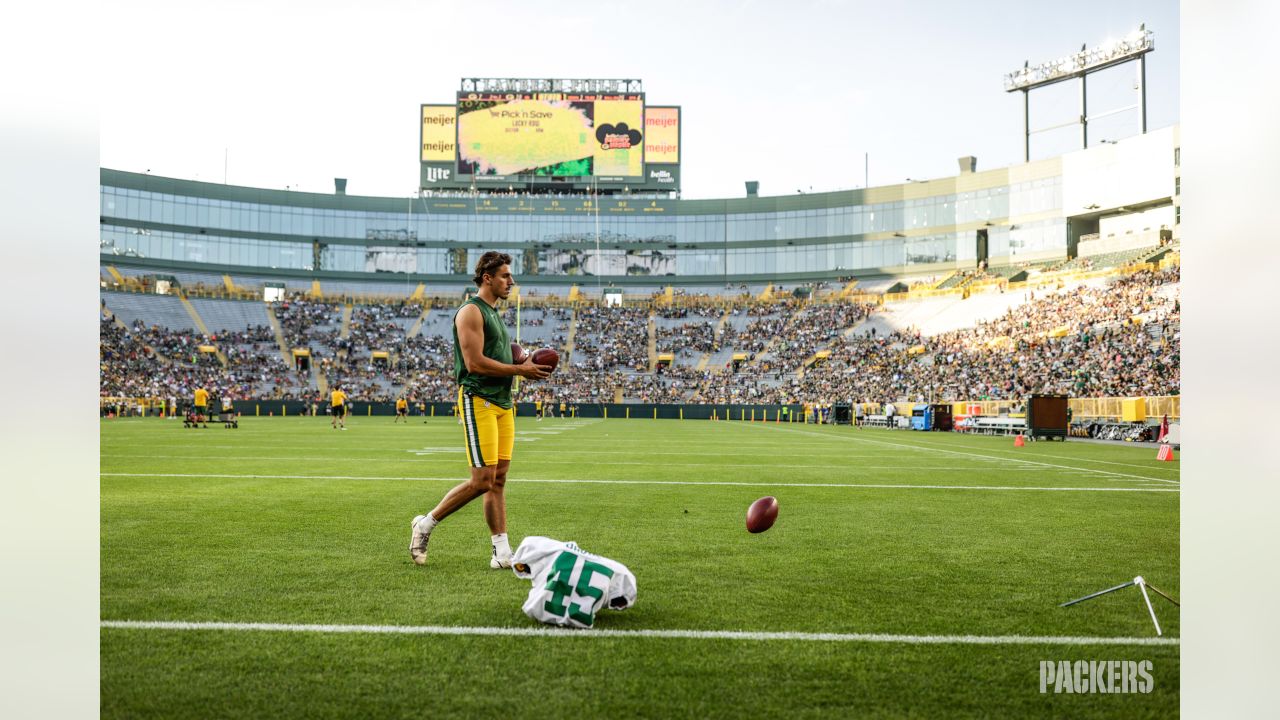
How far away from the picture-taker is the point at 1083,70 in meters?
61.5

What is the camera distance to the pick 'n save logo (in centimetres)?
6831

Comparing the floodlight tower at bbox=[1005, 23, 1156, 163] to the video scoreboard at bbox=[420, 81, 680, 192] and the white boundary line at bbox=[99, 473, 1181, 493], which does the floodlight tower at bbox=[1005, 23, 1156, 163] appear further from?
the white boundary line at bbox=[99, 473, 1181, 493]

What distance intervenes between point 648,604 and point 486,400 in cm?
202

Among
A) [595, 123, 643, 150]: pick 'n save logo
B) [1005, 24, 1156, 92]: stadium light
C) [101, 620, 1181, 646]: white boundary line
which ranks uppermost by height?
[1005, 24, 1156, 92]: stadium light

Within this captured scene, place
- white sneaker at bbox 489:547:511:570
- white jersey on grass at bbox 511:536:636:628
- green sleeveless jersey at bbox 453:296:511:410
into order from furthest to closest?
green sleeveless jersey at bbox 453:296:511:410 → white sneaker at bbox 489:547:511:570 → white jersey on grass at bbox 511:536:636:628

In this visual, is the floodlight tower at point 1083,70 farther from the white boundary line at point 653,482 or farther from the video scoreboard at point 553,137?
the white boundary line at point 653,482

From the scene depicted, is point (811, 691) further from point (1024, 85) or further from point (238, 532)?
point (1024, 85)

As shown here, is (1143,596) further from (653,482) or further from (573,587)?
(653,482)

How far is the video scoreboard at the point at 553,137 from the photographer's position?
224ft

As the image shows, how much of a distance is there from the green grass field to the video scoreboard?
197 feet

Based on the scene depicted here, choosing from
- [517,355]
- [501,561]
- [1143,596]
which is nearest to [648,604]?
[501,561]

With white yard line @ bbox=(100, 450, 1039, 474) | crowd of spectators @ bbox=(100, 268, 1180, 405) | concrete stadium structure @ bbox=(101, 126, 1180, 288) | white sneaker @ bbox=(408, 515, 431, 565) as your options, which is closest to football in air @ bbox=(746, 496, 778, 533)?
white sneaker @ bbox=(408, 515, 431, 565)
